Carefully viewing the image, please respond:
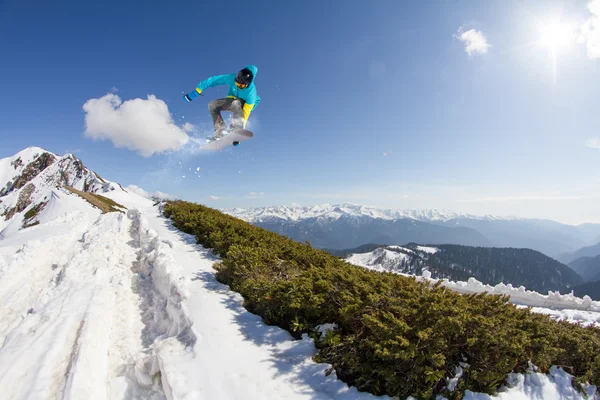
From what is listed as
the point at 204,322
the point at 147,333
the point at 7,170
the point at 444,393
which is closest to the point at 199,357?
the point at 204,322

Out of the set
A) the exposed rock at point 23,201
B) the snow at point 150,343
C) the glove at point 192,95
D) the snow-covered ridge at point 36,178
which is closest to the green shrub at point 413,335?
the snow at point 150,343

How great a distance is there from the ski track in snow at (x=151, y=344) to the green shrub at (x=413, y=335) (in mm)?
311

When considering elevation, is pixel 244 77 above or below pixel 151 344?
above

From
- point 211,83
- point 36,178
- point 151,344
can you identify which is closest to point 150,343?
point 151,344

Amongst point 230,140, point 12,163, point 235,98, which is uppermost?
point 12,163

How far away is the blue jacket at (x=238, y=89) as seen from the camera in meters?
10.1

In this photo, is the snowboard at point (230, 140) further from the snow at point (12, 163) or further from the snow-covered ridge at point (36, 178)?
the snow at point (12, 163)

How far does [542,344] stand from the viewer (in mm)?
4734

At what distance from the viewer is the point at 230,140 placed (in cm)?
1293

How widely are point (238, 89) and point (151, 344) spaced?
9.48 meters

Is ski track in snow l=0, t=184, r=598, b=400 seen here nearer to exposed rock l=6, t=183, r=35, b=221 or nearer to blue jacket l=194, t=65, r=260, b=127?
blue jacket l=194, t=65, r=260, b=127

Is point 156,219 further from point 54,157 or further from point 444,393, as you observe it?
point 54,157

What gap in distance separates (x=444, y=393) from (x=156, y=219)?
18963 mm

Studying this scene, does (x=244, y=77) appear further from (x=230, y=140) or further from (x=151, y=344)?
(x=151, y=344)
